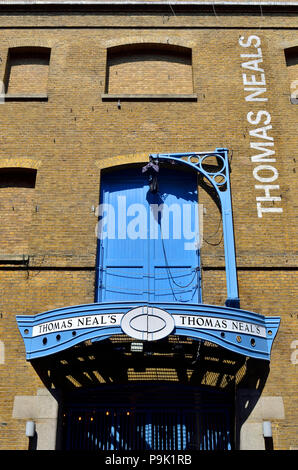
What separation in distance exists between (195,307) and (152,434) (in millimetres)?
2732

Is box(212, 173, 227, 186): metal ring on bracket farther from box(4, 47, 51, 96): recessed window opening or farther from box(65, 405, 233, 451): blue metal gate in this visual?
box(4, 47, 51, 96): recessed window opening

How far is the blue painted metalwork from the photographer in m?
8.05

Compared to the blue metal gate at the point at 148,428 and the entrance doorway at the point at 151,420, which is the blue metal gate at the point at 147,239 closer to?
the entrance doorway at the point at 151,420

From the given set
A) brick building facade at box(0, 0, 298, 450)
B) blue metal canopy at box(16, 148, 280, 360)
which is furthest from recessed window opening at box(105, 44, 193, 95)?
blue metal canopy at box(16, 148, 280, 360)

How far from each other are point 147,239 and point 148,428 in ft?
12.0

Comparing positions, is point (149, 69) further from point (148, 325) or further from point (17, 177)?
point (148, 325)

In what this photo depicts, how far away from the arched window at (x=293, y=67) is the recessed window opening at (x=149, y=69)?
2383 millimetres

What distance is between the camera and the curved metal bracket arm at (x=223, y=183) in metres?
9.69

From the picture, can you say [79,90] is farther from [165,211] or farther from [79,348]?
[79,348]

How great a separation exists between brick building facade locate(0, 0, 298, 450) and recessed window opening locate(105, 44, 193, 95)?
0.04 meters

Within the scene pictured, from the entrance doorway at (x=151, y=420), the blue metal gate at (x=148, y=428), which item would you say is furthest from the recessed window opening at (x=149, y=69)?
the blue metal gate at (x=148, y=428)

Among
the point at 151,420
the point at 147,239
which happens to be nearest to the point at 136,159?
the point at 147,239
